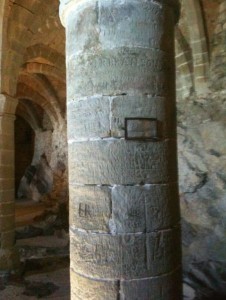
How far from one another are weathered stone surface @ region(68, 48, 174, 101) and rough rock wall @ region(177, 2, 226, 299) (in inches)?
161

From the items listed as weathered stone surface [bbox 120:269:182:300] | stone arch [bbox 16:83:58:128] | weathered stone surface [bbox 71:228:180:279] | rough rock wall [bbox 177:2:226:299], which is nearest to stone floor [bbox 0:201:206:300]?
rough rock wall [bbox 177:2:226:299]

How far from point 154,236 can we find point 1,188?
179 inches

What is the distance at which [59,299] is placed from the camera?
4777mm

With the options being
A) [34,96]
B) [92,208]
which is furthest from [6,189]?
[34,96]

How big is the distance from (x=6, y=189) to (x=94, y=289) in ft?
14.5

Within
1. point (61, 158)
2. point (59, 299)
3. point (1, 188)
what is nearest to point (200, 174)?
point (59, 299)

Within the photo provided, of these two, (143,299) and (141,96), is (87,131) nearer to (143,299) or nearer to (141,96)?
(141,96)

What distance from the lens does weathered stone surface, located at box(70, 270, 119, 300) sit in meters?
1.73

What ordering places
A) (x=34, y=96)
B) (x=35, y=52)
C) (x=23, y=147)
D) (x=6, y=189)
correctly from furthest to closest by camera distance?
(x=23, y=147) < (x=34, y=96) < (x=35, y=52) < (x=6, y=189)

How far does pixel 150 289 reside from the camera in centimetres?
174

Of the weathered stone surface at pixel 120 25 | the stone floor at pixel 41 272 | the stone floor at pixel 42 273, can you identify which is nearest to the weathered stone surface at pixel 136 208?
the weathered stone surface at pixel 120 25

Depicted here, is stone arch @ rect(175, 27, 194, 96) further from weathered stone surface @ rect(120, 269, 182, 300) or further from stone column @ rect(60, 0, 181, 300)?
weathered stone surface @ rect(120, 269, 182, 300)

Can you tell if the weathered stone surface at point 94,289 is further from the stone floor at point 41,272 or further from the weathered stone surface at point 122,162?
the stone floor at point 41,272

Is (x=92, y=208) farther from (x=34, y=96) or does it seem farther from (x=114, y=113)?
(x=34, y=96)
